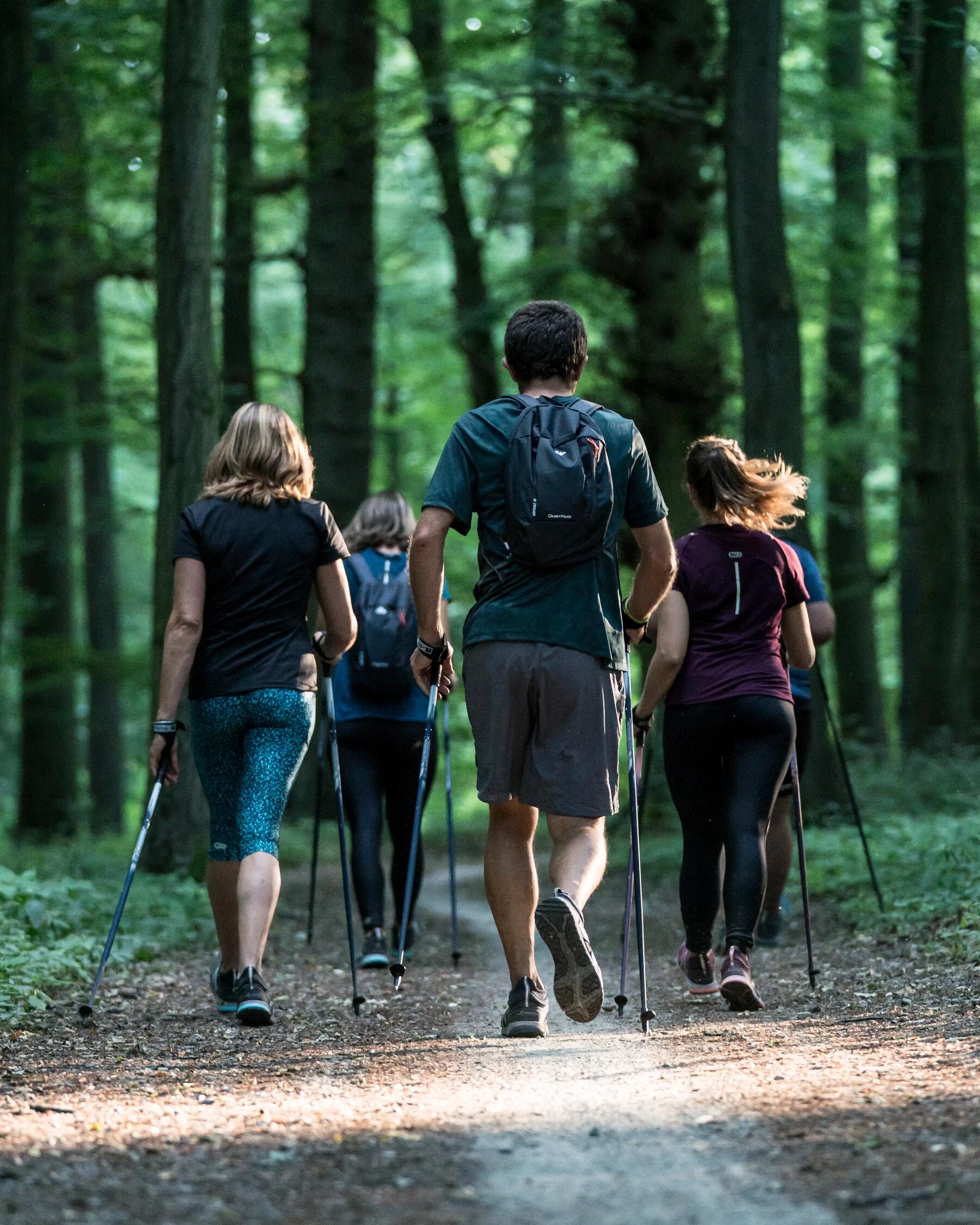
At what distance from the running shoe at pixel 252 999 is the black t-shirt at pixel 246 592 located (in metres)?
1.08

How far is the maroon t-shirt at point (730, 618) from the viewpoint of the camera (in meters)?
6.08

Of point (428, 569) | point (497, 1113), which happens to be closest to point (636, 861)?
point (428, 569)

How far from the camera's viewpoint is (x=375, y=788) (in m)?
7.73

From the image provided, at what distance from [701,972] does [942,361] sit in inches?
310

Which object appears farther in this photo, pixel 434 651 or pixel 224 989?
pixel 224 989

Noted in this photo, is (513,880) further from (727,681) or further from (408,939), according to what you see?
(408,939)

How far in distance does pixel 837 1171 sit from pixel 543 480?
7.99ft

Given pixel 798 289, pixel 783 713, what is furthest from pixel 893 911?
pixel 798 289

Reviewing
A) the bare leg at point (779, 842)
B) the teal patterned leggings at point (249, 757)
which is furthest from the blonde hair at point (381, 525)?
the bare leg at point (779, 842)

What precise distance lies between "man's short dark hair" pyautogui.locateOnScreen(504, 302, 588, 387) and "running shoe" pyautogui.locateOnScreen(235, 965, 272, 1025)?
2.43 m

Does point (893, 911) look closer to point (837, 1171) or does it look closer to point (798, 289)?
point (837, 1171)

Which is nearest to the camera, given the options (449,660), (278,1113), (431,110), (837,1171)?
(837,1171)

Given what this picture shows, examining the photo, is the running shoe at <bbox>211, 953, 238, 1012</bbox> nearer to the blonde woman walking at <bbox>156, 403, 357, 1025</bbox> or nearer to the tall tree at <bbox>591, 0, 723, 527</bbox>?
the blonde woman walking at <bbox>156, 403, 357, 1025</bbox>

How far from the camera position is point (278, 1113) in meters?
4.16
